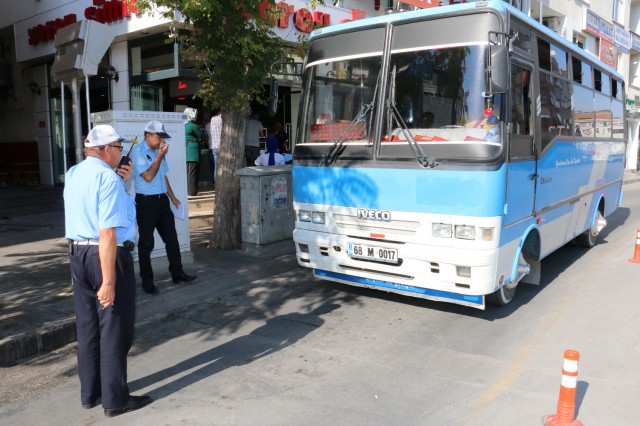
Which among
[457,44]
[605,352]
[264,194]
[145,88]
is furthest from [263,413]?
[145,88]

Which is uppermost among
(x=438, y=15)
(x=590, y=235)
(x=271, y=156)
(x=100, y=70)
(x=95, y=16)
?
(x=95, y=16)

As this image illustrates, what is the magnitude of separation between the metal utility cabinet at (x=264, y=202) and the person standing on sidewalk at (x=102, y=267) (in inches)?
182

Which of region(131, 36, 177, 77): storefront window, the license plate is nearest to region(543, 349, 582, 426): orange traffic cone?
the license plate

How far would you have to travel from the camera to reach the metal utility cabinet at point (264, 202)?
28.1 feet

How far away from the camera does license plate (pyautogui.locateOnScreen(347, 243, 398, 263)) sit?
19.0ft

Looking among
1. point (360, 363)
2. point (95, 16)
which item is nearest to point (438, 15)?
point (360, 363)

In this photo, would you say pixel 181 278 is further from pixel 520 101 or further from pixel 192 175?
pixel 192 175

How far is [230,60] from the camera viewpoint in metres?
7.87

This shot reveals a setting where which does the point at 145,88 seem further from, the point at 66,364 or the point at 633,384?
the point at 633,384

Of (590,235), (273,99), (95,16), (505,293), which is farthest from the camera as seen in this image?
(95,16)

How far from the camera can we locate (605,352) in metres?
4.98

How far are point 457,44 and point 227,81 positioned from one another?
12.4 feet

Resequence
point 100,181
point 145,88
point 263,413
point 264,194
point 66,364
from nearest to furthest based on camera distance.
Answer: point 100,181 < point 263,413 < point 66,364 < point 264,194 < point 145,88

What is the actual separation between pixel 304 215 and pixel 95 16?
36.9 feet
